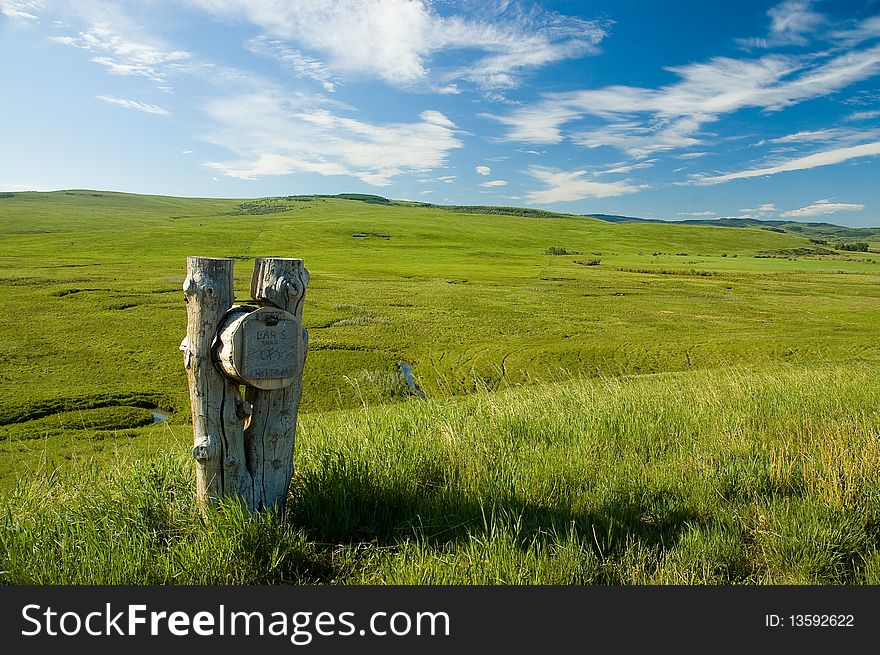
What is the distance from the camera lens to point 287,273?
14.3 ft

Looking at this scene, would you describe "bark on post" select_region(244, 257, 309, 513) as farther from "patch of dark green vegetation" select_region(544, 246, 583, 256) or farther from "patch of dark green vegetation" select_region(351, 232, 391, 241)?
"patch of dark green vegetation" select_region(351, 232, 391, 241)

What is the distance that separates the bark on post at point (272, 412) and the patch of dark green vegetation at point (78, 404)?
17.3 m

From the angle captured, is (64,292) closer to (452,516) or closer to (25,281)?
(25,281)

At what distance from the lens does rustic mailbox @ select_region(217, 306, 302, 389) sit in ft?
13.3

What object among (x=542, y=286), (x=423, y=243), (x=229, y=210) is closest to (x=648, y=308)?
(x=542, y=286)

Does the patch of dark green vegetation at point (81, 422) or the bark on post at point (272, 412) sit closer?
the bark on post at point (272, 412)

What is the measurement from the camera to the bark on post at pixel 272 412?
4344mm

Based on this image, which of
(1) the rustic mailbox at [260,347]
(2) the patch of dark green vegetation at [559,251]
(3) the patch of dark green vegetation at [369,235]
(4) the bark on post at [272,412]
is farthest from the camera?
(3) the patch of dark green vegetation at [369,235]

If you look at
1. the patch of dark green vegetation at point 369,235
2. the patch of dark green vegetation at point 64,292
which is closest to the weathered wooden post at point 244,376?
the patch of dark green vegetation at point 64,292

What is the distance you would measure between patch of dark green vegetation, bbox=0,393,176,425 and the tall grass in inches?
595

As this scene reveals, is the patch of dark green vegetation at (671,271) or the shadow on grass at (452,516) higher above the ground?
the patch of dark green vegetation at (671,271)

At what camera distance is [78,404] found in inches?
774

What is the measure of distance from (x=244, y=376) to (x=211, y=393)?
0.33m

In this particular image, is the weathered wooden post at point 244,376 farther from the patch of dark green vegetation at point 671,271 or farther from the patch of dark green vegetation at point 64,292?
the patch of dark green vegetation at point 671,271
